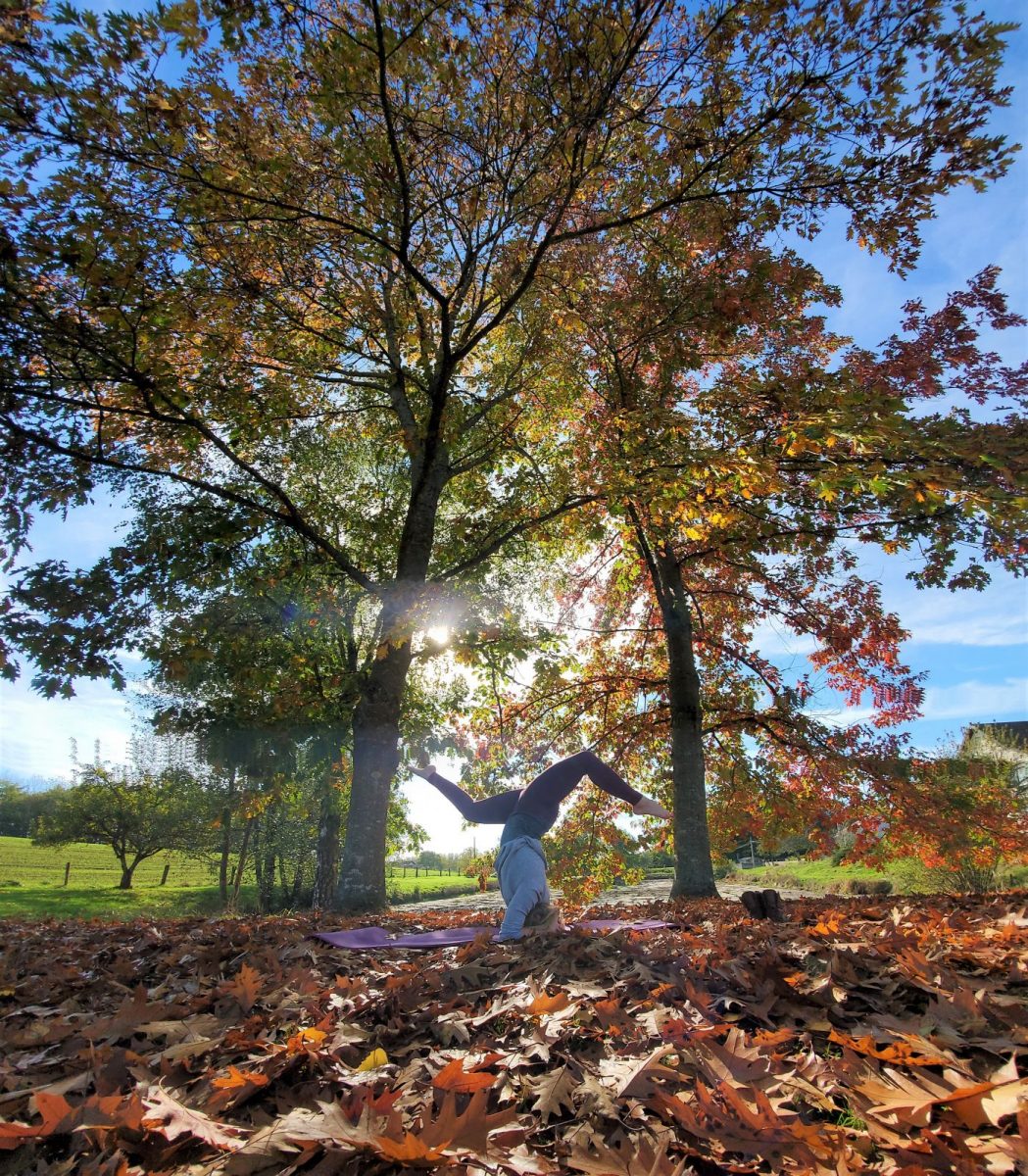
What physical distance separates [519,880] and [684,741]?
5090 mm

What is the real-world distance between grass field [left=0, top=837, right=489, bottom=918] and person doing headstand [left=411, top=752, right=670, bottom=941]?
993 cm

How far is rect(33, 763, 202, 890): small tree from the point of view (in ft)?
105

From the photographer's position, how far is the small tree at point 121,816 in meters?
31.9

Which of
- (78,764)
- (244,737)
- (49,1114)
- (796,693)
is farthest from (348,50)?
(78,764)

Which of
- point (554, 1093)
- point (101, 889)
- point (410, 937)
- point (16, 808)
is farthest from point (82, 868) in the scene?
point (554, 1093)

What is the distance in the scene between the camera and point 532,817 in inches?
209

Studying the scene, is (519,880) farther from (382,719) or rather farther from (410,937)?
(382,719)

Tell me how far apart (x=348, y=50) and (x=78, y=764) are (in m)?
43.2

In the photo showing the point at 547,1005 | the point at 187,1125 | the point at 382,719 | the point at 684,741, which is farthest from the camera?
the point at 684,741

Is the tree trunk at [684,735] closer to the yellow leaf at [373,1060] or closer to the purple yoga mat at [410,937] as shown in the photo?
the purple yoga mat at [410,937]

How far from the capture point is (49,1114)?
1.60 m

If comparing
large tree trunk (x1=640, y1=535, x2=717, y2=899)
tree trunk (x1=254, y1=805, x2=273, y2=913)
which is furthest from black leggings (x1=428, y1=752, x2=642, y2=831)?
tree trunk (x1=254, y1=805, x2=273, y2=913)

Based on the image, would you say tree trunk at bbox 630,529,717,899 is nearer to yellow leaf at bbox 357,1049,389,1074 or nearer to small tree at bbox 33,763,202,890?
yellow leaf at bbox 357,1049,389,1074

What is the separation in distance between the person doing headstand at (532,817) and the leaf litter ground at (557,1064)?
137 cm
